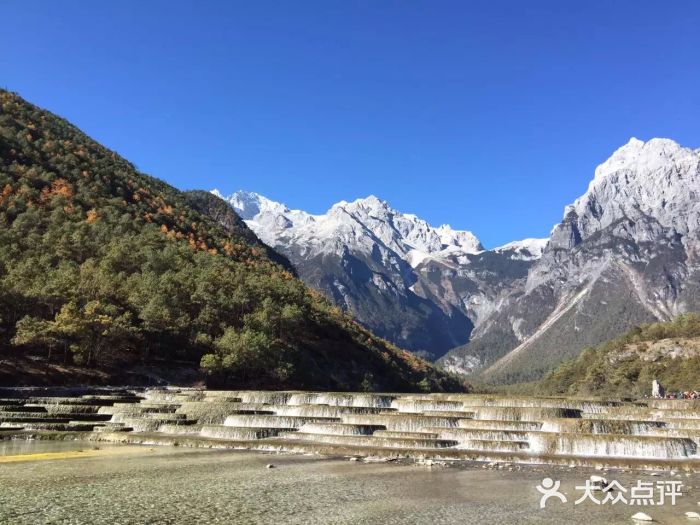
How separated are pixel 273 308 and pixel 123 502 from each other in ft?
273

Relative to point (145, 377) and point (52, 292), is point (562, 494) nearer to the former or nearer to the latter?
point (145, 377)

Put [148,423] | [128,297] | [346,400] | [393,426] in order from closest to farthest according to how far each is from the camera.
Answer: [393,426] → [148,423] → [346,400] → [128,297]

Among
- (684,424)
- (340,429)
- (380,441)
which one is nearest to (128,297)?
(340,429)

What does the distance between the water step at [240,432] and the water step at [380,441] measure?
1.56 metres

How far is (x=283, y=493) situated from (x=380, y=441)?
44.3 ft

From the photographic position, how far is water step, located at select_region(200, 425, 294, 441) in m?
33.9

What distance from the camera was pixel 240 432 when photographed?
34.2 metres

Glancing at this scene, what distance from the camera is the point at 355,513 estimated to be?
1541cm

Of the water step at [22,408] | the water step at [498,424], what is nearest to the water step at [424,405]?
the water step at [498,424]

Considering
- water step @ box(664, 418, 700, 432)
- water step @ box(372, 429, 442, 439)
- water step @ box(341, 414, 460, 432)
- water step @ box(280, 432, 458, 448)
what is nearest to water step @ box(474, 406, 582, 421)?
water step @ box(341, 414, 460, 432)

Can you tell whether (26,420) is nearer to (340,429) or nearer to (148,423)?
(148,423)

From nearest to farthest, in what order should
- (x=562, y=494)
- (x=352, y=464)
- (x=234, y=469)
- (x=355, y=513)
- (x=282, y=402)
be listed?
(x=355, y=513)
(x=562, y=494)
(x=234, y=469)
(x=352, y=464)
(x=282, y=402)

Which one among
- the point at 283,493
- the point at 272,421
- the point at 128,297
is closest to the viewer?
the point at 283,493

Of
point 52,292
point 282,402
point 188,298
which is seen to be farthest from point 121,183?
point 282,402
